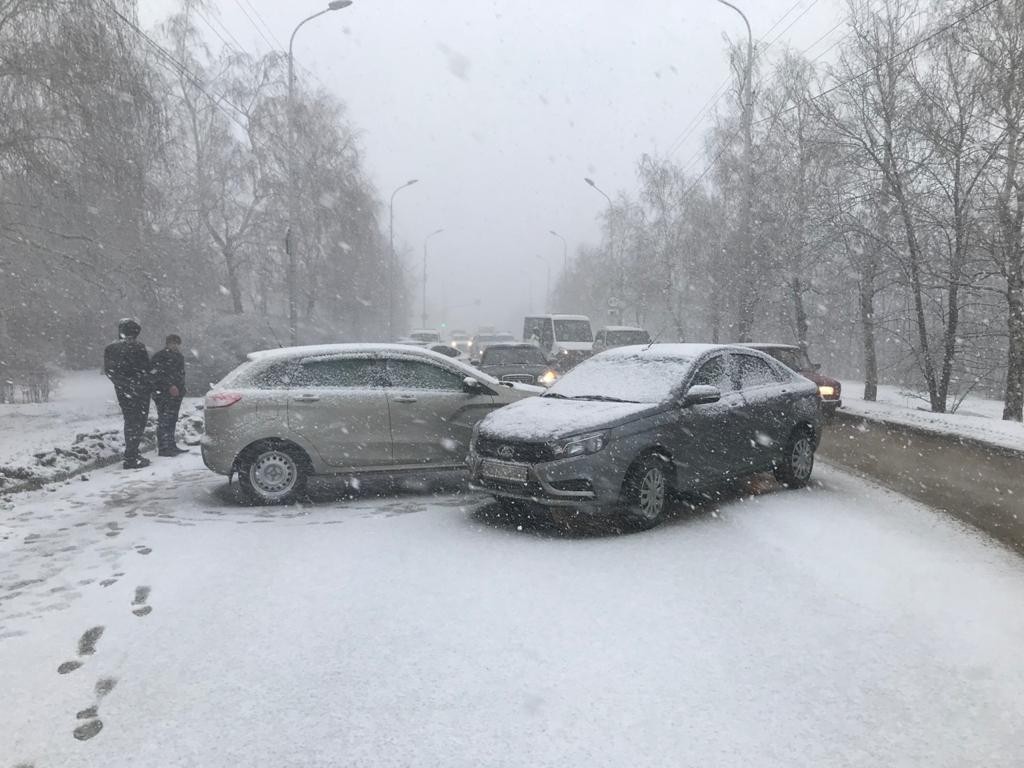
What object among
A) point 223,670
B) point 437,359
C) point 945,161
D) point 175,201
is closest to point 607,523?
point 437,359

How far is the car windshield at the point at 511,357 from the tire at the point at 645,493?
9851 mm

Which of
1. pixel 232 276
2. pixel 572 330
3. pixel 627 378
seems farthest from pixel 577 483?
pixel 232 276

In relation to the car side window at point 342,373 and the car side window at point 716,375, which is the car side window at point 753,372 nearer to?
the car side window at point 716,375

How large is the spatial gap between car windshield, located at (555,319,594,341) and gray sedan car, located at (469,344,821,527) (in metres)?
17.6

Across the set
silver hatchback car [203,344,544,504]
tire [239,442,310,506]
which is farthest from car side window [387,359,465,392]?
tire [239,442,310,506]

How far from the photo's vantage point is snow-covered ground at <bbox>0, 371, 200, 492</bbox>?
29.7ft

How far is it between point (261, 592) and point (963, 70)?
16.7m

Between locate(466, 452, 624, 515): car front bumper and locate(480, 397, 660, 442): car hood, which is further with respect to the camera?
locate(480, 397, 660, 442): car hood

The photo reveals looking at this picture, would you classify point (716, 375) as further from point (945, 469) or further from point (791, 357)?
point (791, 357)

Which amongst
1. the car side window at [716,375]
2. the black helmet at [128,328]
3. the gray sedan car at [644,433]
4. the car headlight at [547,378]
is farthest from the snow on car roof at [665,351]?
the car headlight at [547,378]

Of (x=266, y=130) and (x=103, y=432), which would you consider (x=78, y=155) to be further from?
(x=266, y=130)

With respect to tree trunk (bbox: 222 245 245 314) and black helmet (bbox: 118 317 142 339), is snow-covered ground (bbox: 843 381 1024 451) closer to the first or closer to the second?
black helmet (bbox: 118 317 142 339)

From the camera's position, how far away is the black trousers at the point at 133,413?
10.1m

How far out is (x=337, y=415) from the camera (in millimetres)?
7941
